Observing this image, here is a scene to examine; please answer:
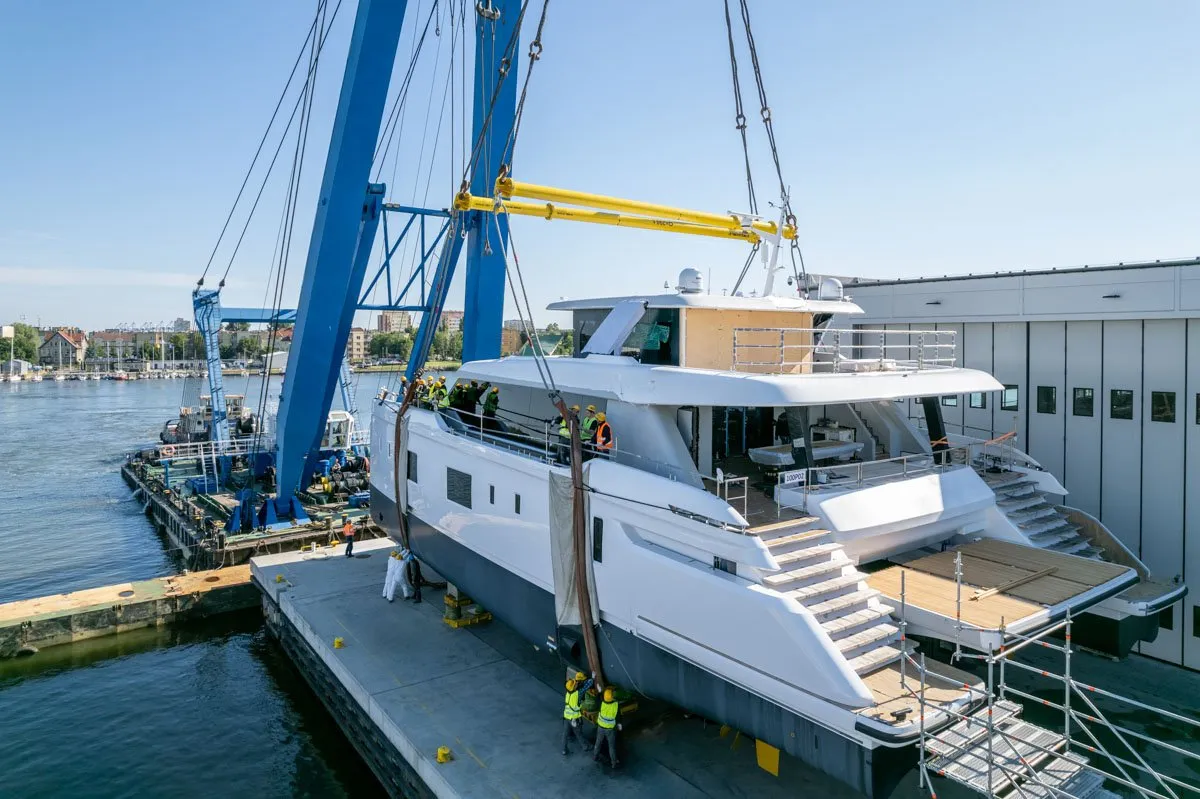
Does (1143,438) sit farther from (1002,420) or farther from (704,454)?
(704,454)

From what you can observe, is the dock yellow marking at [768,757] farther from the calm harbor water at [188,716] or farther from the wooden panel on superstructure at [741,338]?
the wooden panel on superstructure at [741,338]

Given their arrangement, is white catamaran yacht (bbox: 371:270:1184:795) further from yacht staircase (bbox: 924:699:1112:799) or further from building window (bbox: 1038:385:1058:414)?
building window (bbox: 1038:385:1058:414)

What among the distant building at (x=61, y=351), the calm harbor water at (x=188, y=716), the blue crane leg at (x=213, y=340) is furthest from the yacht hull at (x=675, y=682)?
the distant building at (x=61, y=351)

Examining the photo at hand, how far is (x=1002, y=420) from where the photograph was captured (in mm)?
12961

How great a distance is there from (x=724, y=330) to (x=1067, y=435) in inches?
262

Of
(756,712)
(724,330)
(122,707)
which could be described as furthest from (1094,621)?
(122,707)

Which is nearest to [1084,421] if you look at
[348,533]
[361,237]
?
[348,533]

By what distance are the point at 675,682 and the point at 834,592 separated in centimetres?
177

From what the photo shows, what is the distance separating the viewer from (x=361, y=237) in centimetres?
1656

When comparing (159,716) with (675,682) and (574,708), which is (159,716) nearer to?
(574,708)

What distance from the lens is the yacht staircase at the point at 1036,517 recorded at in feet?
28.6

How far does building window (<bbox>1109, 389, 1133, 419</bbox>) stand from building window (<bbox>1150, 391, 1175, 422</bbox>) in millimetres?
291

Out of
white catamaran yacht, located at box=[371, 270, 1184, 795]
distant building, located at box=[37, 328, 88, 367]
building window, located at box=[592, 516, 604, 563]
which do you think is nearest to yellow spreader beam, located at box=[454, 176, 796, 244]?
white catamaran yacht, located at box=[371, 270, 1184, 795]

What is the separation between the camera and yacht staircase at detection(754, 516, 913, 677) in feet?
20.3
